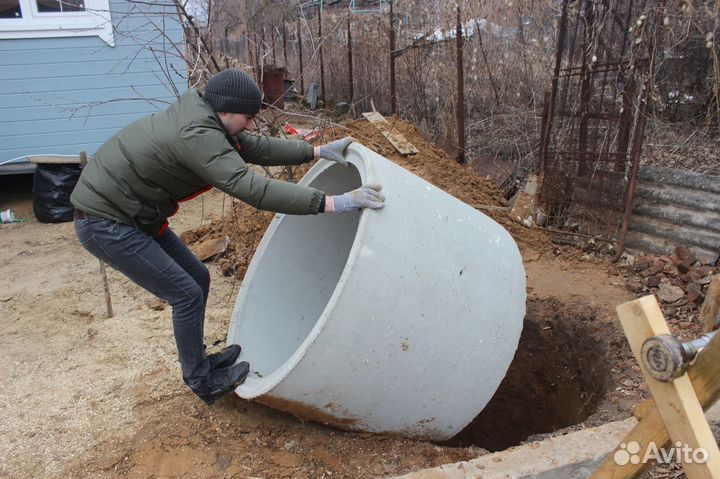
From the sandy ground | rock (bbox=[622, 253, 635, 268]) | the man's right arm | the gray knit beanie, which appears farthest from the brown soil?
the gray knit beanie

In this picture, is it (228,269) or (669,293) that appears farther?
(228,269)

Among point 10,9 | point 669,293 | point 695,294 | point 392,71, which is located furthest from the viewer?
point 392,71

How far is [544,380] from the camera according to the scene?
387cm

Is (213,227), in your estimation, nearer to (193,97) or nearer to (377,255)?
(193,97)

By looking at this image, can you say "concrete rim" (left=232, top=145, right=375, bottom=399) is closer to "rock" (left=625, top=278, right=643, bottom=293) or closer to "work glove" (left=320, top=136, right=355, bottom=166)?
"work glove" (left=320, top=136, right=355, bottom=166)

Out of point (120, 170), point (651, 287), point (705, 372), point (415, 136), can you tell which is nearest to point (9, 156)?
point (415, 136)

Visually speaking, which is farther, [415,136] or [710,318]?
[415,136]

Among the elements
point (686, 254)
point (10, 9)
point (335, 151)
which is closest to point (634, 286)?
point (686, 254)

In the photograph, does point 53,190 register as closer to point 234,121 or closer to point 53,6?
point 53,6

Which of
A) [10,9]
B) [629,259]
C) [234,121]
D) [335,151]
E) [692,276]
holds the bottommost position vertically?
[629,259]

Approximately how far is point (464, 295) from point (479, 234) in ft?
1.28

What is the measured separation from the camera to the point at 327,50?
1050cm

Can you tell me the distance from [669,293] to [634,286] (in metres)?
0.25

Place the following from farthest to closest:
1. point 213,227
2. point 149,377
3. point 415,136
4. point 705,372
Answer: point 415,136 < point 213,227 < point 149,377 < point 705,372
